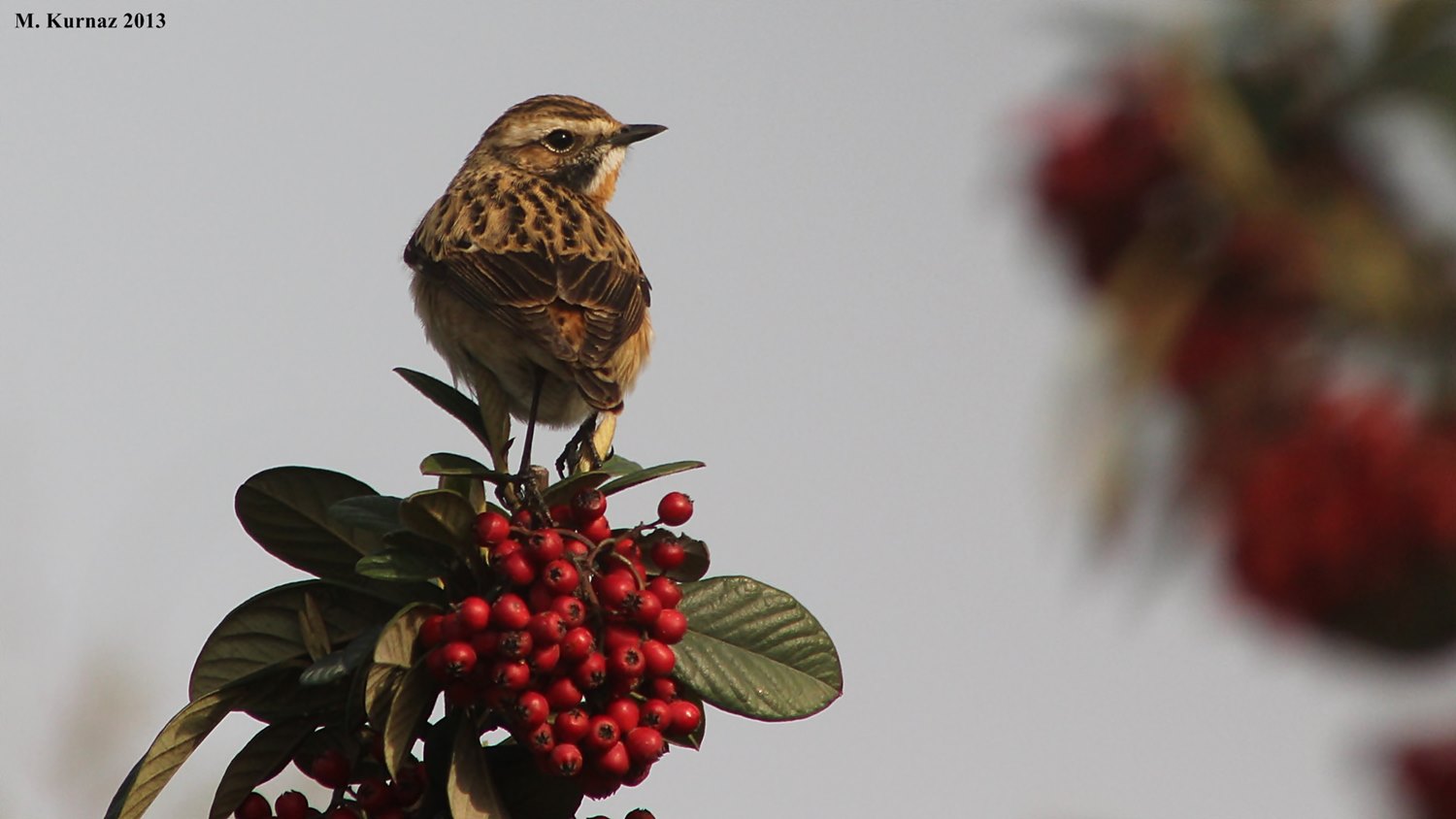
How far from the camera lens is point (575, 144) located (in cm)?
657

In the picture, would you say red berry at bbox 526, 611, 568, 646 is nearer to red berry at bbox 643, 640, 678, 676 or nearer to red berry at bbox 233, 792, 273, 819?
red berry at bbox 643, 640, 678, 676

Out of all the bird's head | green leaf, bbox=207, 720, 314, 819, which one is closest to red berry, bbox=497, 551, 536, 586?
green leaf, bbox=207, 720, 314, 819

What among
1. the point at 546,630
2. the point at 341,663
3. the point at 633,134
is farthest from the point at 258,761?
the point at 633,134

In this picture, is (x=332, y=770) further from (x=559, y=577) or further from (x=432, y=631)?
(x=559, y=577)

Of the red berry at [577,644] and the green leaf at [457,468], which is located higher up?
the green leaf at [457,468]

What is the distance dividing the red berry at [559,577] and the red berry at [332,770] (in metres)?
0.57

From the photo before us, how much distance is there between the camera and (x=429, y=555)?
337 centimetres

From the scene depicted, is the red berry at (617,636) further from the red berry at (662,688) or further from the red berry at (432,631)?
the red berry at (432,631)

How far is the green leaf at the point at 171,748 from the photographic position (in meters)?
3.29

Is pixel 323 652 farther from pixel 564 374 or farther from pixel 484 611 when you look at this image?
pixel 564 374

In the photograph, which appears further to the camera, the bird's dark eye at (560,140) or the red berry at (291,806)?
the bird's dark eye at (560,140)

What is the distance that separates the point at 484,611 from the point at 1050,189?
1.31 meters

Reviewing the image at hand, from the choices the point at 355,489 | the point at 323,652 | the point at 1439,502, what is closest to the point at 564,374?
the point at 355,489

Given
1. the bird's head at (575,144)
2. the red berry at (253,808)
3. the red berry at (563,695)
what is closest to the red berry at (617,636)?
the red berry at (563,695)
